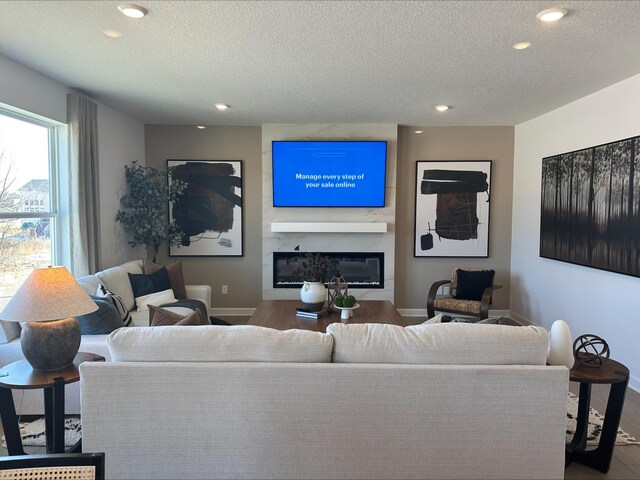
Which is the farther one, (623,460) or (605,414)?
(623,460)

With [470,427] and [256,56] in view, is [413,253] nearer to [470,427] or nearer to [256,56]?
[256,56]

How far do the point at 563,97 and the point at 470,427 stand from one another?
11.7 ft

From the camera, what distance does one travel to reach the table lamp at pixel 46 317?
204 cm

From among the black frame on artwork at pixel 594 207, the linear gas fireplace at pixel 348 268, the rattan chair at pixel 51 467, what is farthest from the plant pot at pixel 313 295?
the rattan chair at pixel 51 467

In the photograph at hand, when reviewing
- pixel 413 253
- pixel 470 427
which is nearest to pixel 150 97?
pixel 413 253

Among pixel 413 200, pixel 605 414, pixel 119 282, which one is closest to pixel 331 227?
pixel 413 200

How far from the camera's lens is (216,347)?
1.79 m

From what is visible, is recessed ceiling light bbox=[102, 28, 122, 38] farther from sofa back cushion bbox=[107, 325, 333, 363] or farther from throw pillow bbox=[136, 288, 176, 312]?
throw pillow bbox=[136, 288, 176, 312]

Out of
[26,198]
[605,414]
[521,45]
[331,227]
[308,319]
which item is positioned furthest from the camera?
[331,227]

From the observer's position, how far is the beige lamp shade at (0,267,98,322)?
2.03 m

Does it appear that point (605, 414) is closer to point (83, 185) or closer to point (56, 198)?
point (83, 185)

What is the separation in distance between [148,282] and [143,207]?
1120mm

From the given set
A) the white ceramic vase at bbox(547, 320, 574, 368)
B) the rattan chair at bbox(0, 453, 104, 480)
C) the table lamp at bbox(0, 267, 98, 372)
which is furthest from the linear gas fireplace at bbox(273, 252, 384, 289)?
the rattan chair at bbox(0, 453, 104, 480)

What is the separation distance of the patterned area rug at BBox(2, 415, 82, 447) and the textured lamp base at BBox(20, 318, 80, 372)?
2.27ft
